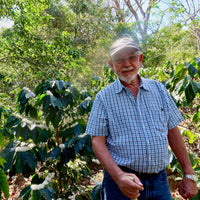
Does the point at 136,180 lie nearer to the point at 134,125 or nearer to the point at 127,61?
the point at 134,125

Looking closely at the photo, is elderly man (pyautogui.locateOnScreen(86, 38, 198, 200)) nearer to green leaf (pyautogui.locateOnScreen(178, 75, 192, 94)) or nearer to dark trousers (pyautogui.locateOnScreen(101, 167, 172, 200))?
dark trousers (pyautogui.locateOnScreen(101, 167, 172, 200))

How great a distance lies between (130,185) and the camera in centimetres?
104

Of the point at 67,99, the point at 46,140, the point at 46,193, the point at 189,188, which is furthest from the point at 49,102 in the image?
the point at 189,188

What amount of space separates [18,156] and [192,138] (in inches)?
54.3

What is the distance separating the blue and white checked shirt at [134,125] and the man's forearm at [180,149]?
0.07 m

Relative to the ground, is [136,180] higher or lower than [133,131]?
lower

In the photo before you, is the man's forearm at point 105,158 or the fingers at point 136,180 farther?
the man's forearm at point 105,158

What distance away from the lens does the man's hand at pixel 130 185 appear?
1.03 metres

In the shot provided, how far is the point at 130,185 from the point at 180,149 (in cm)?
53

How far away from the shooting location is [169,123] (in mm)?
1393

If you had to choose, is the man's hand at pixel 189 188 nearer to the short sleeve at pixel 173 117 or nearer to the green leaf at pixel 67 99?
the short sleeve at pixel 173 117

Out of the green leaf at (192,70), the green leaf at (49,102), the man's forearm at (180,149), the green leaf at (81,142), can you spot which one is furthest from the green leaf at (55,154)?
the green leaf at (192,70)

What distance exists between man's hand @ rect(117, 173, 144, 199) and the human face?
57cm

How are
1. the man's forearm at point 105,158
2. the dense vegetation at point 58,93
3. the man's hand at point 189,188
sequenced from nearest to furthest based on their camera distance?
the man's forearm at point 105,158
the man's hand at point 189,188
the dense vegetation at point 58,93
